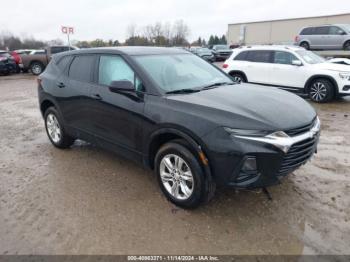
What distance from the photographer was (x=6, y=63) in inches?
758

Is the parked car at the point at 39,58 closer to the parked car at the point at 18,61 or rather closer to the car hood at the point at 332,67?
the parked car at the point at 18,61

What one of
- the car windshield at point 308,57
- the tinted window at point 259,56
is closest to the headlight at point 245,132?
the car windshield at point 308,57

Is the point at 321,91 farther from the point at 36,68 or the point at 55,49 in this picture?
the point at 36,68

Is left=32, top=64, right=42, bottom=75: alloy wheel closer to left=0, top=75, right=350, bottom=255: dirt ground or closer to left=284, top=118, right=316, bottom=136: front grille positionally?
left=0, top=75, right=350, bottom=255: dirt ground

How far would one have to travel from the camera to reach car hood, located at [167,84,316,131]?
9.34 ft

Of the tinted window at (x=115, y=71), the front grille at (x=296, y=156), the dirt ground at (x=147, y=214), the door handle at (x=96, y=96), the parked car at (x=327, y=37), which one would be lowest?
the dirt ground at (x=147, y=214)

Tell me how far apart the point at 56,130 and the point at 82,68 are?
1413mm

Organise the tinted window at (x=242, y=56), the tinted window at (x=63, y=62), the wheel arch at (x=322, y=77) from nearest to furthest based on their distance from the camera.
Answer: the tinted window at (x=63, y=62) → the wheel arch at (x=322, y=77) → the tinted window at (x=242, y=56)

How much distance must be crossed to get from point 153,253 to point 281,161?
148 centimetres

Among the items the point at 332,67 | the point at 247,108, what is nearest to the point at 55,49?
the point at 332,67

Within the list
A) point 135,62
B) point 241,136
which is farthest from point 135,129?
point 241,136

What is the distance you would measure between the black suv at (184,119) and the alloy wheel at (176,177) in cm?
1

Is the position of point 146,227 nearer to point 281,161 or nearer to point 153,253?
point 153,253

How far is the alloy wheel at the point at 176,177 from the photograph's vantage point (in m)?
3.23
